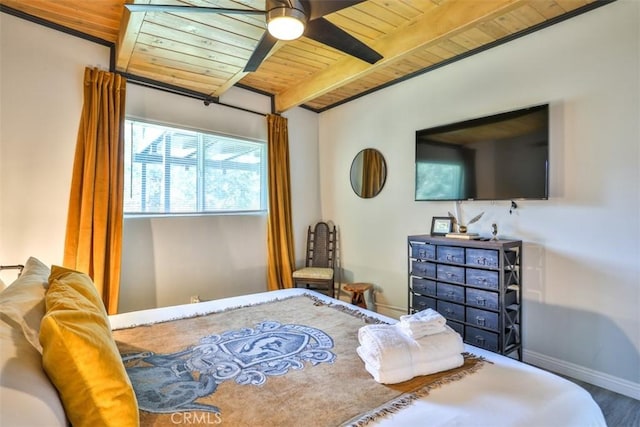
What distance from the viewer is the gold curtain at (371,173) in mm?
3910

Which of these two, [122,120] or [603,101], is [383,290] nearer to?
[603,101]

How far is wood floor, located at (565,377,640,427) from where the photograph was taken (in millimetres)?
1962

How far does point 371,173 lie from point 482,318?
2.06 metres

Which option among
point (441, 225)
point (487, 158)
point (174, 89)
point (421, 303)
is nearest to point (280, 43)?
point (174, 89)

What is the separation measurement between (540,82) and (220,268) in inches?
137

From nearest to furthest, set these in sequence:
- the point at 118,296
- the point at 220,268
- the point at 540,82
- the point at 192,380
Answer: the point at 192,380
the point at 540,82
the point at 118,296
the point at 220,268

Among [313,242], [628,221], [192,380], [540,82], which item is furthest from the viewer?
[313,242]

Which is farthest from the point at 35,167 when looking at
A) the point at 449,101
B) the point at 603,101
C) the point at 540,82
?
the point at 603,101

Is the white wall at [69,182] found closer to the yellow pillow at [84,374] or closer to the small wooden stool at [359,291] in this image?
the small wooden stool at [359,291]

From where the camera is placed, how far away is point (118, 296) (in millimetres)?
2961

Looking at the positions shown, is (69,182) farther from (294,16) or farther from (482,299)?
(482,299)

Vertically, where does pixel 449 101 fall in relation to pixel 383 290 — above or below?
above

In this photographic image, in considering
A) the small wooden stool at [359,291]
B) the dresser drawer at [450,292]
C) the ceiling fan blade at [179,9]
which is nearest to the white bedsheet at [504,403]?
the dresser drawer at [450,292]

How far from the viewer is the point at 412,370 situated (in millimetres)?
1336
